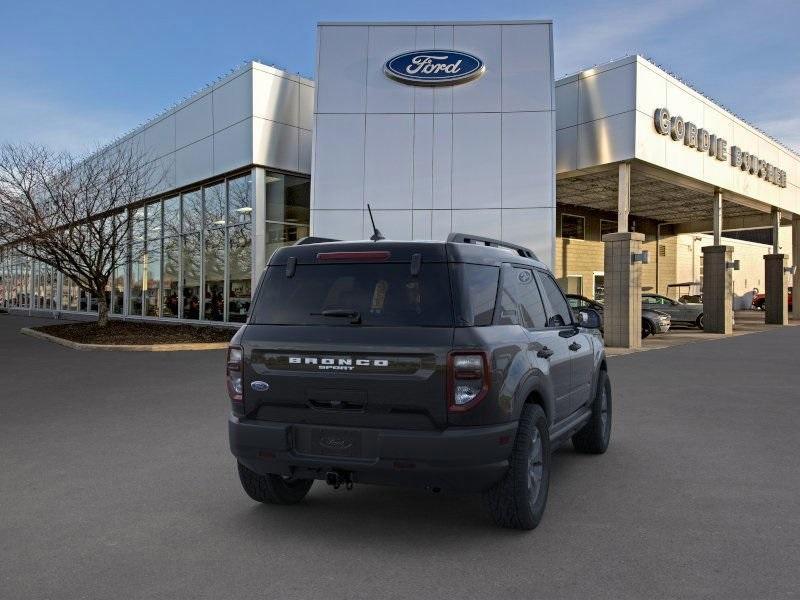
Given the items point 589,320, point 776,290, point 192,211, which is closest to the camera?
point 589,320

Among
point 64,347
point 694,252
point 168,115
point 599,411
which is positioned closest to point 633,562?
point 599,411

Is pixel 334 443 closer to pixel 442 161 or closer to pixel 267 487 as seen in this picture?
pixel 267 487

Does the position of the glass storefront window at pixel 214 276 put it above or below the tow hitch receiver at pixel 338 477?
above

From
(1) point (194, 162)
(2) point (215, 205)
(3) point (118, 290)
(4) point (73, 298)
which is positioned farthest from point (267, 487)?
(4) point (73, 298)

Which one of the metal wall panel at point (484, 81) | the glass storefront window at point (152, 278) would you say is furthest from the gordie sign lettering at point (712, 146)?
the glass storefront window at point (152, 278)

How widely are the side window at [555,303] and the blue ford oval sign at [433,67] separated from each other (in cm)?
1424

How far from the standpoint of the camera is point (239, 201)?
21.8 metres

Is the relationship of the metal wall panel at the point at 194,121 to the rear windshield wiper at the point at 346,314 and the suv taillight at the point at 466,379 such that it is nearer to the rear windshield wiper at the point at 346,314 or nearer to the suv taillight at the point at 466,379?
the rear windshield wiper at the point at 346,314

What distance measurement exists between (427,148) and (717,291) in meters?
13.6

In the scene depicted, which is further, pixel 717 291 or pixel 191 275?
pixel 717 291

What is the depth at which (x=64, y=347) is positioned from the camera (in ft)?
59.0

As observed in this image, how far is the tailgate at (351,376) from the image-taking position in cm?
378

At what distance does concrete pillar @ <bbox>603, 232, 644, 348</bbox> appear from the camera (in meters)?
18.7

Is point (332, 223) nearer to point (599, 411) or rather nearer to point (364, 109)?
point (364, 109)
